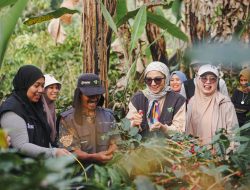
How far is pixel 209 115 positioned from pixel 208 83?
0.27m

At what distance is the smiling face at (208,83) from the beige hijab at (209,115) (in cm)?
4

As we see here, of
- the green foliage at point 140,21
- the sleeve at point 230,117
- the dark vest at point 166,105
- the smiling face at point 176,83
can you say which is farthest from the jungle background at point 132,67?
the sleeve at point 230,117

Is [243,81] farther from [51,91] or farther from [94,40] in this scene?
[51,91]

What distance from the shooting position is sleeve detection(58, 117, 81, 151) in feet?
13.1

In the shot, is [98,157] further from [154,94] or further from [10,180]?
[10,180]

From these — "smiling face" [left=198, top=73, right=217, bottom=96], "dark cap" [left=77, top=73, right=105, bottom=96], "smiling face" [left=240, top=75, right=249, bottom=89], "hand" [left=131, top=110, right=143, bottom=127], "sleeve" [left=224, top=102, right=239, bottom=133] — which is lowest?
"sleeve" [left=224, top=102, right=239, bottom=133]

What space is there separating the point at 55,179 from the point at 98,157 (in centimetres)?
185

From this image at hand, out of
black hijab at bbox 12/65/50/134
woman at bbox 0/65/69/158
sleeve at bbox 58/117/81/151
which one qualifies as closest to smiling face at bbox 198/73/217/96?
sleeve at bbox 58/117/81/151

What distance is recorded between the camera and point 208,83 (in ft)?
17.2

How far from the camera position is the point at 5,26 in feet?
9.92

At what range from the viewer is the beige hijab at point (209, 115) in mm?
5121

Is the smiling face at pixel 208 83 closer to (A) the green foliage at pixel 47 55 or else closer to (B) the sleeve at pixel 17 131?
(B) the sleeve at pixel 17 131

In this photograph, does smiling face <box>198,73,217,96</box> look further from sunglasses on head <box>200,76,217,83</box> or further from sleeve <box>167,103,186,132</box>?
sleeve <box>167,103,186,132</box>

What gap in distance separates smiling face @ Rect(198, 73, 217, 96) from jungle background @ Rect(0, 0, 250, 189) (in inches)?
9.7
